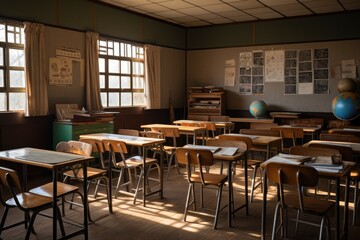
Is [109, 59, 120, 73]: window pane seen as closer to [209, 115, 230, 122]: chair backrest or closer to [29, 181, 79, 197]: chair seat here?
[209, 115, 230, 122]: chair backrest

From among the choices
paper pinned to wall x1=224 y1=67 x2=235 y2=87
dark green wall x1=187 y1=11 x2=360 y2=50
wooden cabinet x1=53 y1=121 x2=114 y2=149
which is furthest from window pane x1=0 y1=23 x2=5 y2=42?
paper pinned to wall x1=224 y1=67 x2=235 y2=87

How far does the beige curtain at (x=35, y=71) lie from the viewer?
18.9 ft

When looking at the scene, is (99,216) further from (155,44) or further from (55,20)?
(155,44)

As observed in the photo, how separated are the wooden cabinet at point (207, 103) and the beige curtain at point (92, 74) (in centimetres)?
290

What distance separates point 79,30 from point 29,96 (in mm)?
1619

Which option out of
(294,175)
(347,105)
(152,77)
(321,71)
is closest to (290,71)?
(321,71)

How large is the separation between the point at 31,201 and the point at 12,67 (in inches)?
126

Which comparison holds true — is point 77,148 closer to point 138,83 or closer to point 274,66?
point 138,83

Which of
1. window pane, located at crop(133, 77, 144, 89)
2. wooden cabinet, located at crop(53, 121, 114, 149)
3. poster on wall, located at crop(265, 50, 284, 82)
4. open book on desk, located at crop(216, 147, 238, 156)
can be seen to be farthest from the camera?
poster on wall, located at crop(265, 50, 284, 82)

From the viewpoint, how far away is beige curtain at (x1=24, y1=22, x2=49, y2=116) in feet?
18.9

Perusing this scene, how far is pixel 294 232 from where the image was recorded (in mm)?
3773

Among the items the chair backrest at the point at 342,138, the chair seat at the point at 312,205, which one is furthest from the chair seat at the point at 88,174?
the chair backrest at the point at 342,138

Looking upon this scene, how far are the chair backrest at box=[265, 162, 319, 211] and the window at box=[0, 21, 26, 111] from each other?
4.21 m

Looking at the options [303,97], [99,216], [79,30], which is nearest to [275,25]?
[303,97]
